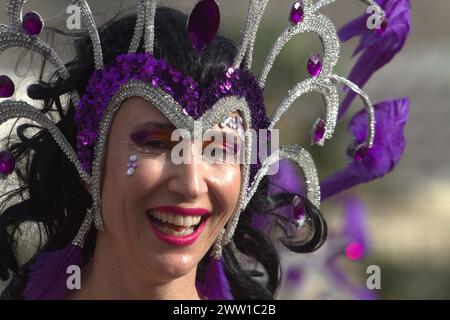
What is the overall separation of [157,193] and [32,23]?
606 mm

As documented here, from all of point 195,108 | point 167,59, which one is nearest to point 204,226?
point 195,108

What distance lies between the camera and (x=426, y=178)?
8664mm

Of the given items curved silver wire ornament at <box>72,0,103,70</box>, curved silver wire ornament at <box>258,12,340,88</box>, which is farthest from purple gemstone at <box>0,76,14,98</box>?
curved silver wire ornament at <box>258,12,340,88</box>

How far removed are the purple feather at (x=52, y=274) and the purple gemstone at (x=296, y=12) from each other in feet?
3.05

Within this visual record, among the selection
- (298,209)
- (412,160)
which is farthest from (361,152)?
(412,160)

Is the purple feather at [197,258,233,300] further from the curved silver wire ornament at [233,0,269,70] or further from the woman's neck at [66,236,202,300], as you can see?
the curved silver wire ornament at [233,0,269,70]

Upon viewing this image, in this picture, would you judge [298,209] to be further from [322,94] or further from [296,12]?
[296,12]

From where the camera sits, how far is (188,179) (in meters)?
1.86

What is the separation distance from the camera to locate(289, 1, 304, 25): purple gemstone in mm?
2207

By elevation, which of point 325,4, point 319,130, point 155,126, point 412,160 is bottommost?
point 155,126

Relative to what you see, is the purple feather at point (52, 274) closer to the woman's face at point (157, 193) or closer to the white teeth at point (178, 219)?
the woman's face at point (157, 193)

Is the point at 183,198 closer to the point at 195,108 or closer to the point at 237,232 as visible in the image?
the point at 195,108

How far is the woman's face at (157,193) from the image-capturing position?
1.88 meters

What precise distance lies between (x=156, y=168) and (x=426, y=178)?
725 centimetres
